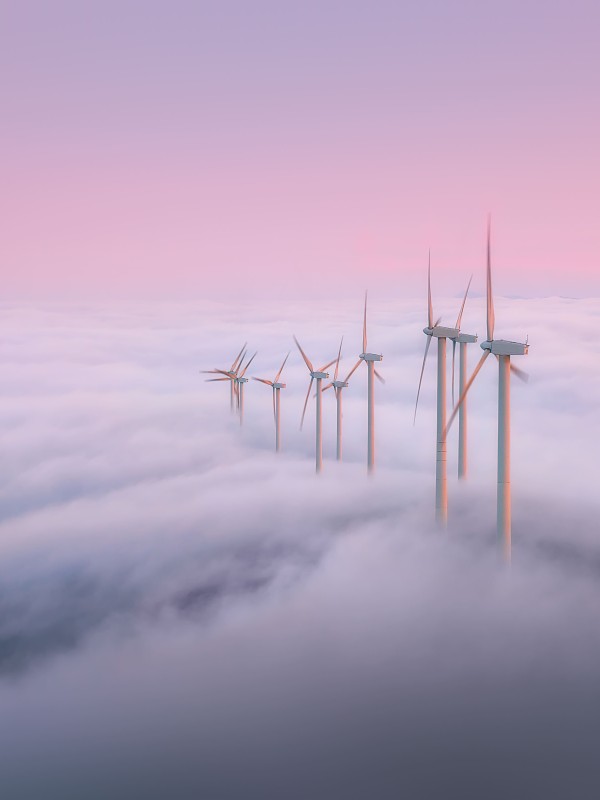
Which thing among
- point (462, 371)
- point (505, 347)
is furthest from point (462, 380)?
point (505, 347)

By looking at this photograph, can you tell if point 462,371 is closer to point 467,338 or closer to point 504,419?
point 467,338

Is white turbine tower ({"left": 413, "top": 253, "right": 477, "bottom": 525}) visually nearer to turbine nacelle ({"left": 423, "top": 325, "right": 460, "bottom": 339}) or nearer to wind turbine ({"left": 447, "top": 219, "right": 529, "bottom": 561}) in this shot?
turbine nacelle ({"left": 423, "top": 325, "right": 460, "bottom": 339})

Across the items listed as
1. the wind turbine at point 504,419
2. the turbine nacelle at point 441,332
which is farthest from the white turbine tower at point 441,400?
the wind turbine at point 504,419

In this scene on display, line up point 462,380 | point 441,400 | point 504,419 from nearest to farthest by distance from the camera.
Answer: point 504,419 < point 441,400 < point 462,380

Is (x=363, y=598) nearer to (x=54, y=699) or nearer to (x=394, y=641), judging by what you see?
(x=394, y=641)

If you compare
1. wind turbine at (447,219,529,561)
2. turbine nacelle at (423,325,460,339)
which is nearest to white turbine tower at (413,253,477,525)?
turbine nacelle at (423,325,460,339)

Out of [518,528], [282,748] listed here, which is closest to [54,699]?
[282,748]
